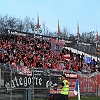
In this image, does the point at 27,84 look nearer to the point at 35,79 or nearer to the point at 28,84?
the point at 28,84

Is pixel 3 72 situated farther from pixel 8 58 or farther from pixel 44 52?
pixel 44 52

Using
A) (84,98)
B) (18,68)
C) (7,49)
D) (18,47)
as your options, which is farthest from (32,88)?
(18,47)

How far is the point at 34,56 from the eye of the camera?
29297mm

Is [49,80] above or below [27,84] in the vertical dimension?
above

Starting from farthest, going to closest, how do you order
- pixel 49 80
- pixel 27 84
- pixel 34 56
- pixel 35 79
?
pixel 34 56 < pixel 49 80 < pixel 35 79 < pixel 27 84

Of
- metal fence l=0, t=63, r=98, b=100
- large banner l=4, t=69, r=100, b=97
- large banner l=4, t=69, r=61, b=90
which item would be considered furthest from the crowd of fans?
metal fence l=0, t=63, r=98, b=100

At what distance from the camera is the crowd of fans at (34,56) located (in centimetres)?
2627

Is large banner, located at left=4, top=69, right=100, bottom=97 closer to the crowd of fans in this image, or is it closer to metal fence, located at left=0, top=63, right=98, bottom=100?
metal fence, located at left=0, top=63, right=98, bottom=100

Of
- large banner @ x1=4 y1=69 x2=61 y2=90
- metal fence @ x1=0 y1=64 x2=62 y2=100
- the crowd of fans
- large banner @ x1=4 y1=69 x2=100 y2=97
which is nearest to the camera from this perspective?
metal fence @ x1=0 y1=64 x2=62 y2=100

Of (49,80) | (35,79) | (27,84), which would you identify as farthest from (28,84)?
(49,80)

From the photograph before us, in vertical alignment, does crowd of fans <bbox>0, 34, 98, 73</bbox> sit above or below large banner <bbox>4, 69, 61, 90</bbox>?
above

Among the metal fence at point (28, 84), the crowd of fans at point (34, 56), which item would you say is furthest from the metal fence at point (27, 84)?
the crowd of fans at point (34, 56)

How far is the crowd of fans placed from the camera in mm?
26266

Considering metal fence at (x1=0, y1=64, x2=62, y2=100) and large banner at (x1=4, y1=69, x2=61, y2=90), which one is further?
large banner at (x1=4, y1=69, x2=61, y2=90)
